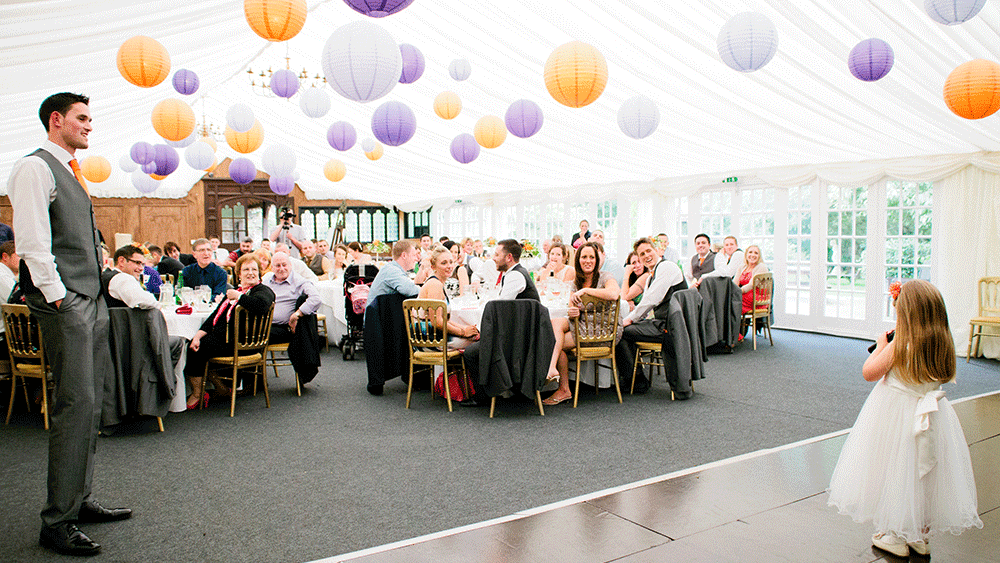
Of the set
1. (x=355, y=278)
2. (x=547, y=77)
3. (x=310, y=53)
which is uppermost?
(x=310, y=53)

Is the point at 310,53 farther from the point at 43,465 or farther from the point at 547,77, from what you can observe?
the point at 43,465

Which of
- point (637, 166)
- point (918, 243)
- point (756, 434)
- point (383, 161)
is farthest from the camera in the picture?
point (383, 161)

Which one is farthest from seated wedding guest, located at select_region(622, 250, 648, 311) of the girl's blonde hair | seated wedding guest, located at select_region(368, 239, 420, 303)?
the girl's blonde hair

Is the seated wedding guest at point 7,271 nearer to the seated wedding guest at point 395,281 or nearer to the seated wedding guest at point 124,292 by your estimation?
the seated wedding guest at point 124,292

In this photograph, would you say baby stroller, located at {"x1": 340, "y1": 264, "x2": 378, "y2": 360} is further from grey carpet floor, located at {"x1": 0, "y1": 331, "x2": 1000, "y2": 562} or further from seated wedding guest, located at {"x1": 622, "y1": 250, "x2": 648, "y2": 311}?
seated wedding guest, located at {"x1": 622, "y1": 250, "x2": 648, "y2": 311}

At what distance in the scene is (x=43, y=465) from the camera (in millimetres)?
3816

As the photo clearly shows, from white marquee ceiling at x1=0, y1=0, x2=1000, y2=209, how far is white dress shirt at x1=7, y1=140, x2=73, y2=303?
6.94ft

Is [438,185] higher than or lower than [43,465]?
higher

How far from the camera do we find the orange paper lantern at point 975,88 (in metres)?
4.17

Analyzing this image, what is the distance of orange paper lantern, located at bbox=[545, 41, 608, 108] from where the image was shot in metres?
4.46

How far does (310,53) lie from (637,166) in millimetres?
4980

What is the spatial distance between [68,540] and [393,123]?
4.07 meters

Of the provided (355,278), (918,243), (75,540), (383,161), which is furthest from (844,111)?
(383,161)

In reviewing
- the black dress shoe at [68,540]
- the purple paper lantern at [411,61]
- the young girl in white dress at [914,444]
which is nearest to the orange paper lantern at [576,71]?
the purple paper lantern at [411,61]
